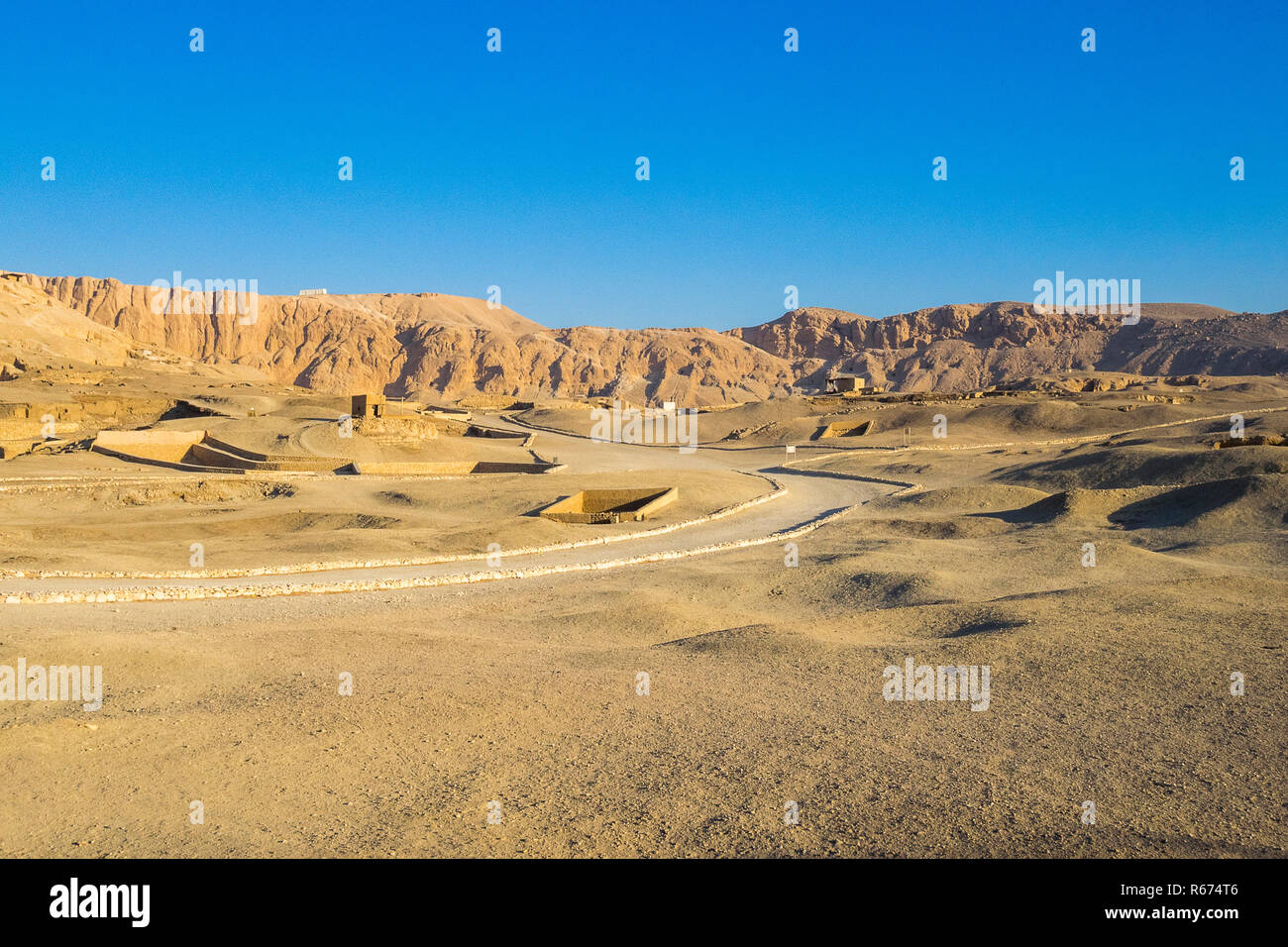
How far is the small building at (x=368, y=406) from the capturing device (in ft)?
145

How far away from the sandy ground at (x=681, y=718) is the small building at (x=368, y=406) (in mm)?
31536

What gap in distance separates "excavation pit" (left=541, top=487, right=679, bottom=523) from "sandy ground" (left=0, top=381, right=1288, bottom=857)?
8155 millimetres

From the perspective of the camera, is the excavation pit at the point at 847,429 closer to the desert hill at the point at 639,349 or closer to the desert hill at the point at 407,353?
the desert hill at the point at 639,349

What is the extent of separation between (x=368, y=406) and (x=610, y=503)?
2165 cm

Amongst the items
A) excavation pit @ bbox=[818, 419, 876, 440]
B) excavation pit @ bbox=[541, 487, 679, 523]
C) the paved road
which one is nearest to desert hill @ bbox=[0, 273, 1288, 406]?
excavation pit @ bbox=[818, 419, 876, 440]

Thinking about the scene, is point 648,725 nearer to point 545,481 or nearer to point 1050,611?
point 1050,611

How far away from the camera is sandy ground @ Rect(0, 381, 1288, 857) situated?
5332mm

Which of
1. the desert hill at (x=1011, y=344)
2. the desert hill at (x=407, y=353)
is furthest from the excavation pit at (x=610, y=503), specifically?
the desert hill at (x=407, y=353)

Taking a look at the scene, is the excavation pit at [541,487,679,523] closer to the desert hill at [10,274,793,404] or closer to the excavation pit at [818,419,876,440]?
the excavation pit at [818,419,876,440]

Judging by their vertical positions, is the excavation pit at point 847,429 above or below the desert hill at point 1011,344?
below

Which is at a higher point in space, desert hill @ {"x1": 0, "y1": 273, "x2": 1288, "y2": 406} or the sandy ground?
desert hill @ {"x1": 0, "y1": 273, "x2": 1288, "y2": 406}

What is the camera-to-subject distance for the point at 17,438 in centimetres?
3809

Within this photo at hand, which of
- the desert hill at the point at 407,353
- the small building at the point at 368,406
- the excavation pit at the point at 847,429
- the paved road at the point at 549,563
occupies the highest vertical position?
the desert hill at the point at 407,353

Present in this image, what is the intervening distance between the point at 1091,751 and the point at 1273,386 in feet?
241
